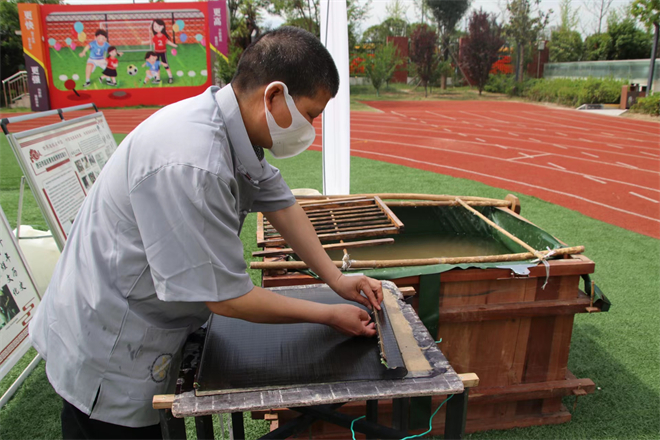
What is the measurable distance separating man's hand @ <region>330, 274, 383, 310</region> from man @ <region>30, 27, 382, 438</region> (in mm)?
163

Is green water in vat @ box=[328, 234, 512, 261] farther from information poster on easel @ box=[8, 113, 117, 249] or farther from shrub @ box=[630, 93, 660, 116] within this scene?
shrub @ box=[630, 93, 660, 116]

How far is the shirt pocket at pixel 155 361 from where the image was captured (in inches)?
46.2

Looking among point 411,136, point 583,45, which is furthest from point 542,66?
point 411,136

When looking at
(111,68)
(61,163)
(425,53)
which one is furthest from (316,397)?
(425,53)

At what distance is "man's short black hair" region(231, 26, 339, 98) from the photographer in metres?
1.05

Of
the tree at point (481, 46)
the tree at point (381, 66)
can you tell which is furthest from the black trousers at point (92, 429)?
the tree at point (481, 46)

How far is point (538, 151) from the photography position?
996cm

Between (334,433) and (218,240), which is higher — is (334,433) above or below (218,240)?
below

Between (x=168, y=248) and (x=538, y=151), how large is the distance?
10.3m

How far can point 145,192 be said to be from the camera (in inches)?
37.5

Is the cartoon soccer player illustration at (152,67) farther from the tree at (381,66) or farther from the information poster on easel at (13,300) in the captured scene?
the information poster on easel at (13,300)

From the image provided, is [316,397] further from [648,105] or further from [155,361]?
[648,105]

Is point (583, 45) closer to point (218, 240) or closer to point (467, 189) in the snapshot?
point (467, 189)

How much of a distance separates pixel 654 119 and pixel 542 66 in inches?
562
